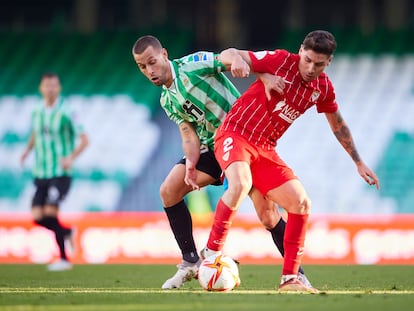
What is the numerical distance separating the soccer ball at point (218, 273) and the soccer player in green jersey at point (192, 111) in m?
0.67

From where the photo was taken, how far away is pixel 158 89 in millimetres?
17297

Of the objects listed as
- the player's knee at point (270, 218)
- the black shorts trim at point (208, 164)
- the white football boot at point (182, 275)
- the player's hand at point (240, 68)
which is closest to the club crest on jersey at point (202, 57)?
the player's hand at point (240, 68)

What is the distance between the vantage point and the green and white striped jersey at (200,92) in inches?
271

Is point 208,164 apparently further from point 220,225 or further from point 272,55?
point 272,55

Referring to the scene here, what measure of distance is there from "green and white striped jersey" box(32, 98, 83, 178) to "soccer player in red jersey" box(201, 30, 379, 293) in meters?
4.48

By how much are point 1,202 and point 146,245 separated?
4020 millimetres

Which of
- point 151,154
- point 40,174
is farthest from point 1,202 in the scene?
point 40,174

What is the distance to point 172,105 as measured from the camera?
7.04m

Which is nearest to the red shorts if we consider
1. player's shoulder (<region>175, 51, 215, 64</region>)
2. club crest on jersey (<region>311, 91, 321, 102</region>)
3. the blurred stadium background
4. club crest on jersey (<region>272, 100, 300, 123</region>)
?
club crest on jersey (<region>272, 100, 300, 123</region>)

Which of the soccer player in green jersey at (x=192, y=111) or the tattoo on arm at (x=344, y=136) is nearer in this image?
the soccer player in green jersey at (x=192, y=111)

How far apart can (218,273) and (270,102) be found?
122 centimetres

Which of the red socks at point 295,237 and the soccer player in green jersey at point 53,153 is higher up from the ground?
the soccer player in green jersey at point 53,153

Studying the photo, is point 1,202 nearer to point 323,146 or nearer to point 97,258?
point 97,258

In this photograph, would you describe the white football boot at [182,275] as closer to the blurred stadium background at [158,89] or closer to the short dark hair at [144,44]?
the short dark hair at [144,44]
